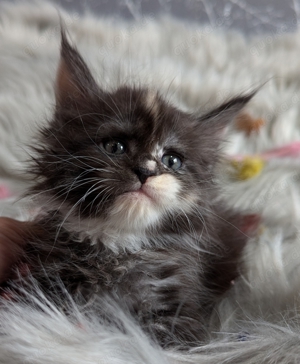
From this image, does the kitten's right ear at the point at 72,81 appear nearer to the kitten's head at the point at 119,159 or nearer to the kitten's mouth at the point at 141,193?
the kitten's head at the point at 119,159

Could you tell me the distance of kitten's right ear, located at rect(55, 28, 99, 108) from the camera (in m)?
0.85

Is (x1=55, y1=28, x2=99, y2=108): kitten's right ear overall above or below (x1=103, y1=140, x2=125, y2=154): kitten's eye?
above

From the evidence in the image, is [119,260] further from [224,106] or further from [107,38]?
[107,38]

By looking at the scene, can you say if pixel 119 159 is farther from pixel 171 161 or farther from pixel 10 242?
pixel 10 242

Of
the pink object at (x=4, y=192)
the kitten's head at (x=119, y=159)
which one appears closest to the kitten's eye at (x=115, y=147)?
the kitten's head at (x=119, y=159)

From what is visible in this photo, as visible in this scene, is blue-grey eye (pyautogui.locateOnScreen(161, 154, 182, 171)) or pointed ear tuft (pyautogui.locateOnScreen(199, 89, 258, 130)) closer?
blue-grey eye (pyautogui.locateOnScreen(161, 154, 182, 171))

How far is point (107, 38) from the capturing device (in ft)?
5.34

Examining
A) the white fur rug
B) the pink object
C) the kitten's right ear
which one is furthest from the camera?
the pink object

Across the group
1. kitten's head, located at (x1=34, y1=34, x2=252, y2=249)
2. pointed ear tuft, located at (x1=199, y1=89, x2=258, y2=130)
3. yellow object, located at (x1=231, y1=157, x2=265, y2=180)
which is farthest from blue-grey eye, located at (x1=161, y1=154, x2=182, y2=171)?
yellow object, located at (x1=231, y1=157, x2=265, y2=180)

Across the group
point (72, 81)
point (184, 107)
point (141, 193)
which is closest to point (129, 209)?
point (141, 193)

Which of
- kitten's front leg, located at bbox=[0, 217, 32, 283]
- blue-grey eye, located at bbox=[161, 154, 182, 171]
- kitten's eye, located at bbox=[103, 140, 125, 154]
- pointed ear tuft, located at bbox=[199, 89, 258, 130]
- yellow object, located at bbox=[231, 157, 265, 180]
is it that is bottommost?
yellow object, located at bbox=[231, 157, 265, 180]

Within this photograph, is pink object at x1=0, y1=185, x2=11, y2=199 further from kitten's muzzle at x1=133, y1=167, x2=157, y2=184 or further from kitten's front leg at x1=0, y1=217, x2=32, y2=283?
kitten's muzzle at x1=133, y1=167, x2=157, y2=184

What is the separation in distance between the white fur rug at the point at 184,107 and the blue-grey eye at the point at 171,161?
0.82ft

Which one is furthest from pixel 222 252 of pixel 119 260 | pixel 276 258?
pixel 119 260
